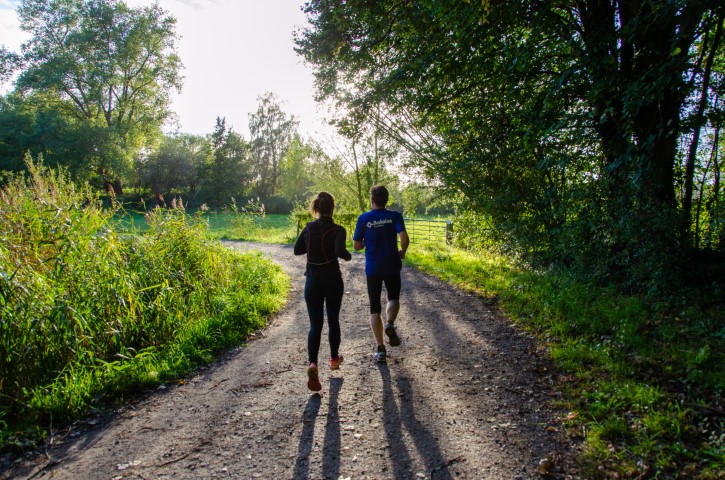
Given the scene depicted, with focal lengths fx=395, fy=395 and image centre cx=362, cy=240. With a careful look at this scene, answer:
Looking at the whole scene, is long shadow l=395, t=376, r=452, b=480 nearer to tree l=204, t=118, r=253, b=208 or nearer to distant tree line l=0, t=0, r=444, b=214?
distant tree line l=0, t=0, r=444, b=214

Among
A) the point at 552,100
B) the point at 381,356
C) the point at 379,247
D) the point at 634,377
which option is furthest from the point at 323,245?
the point at 552,100

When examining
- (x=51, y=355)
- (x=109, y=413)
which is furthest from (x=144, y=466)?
(x=51, y=355)

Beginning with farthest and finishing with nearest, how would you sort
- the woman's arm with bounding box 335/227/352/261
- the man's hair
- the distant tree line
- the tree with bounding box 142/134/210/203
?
the tree with bounding box 142/134/210/203 < the distant tree line < the man's hair < the woman's arm with bounding box 335/227/352/261

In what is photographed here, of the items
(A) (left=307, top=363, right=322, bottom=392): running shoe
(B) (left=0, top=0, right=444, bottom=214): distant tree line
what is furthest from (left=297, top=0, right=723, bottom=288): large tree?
(B) (left=0, top=0, right=444, bottom=214): distant tree line

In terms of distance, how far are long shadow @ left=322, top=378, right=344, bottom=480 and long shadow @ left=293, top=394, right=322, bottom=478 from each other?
0.39ft

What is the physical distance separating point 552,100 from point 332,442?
6.13 metres

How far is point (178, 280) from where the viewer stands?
6.69 metres

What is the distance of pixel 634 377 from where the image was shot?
12.7ft

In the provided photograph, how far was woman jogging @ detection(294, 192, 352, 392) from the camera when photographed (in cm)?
418

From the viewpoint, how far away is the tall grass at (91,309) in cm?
395

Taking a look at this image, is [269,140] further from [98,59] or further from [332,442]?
[332,442]

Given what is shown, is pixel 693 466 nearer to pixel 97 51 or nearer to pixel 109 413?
pixel 109 413

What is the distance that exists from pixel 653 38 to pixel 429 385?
619 centimetres

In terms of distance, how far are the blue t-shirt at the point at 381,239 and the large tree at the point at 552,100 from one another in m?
3.26
